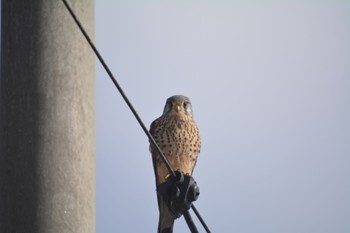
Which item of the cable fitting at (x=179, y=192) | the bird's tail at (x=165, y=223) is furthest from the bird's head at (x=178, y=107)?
the cable fitting at (x=179, y=192)

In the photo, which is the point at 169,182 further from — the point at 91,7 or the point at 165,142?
the point at 165,142

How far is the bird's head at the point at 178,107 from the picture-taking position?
20.0 ft

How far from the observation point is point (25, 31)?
348cm

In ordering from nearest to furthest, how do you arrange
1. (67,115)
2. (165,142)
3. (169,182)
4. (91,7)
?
(169,182) → (67,115) → (91,7) → (165,142)

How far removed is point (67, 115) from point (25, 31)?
44cm

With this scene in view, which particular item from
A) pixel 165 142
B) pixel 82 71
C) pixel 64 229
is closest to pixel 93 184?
pixel 64 229

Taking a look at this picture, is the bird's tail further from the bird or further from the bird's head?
the bird's head

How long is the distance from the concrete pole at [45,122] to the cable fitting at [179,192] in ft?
1.32

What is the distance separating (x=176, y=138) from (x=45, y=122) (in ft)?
8.66

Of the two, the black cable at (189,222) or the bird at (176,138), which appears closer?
the black cable at (189,222)

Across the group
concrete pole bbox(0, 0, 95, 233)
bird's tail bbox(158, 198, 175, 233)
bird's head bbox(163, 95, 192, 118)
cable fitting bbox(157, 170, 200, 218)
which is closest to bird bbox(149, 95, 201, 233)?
bird's head bbox(163, 95, 192, 118)

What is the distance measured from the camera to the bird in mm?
5855

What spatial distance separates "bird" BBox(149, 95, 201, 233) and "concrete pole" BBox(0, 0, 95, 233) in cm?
232

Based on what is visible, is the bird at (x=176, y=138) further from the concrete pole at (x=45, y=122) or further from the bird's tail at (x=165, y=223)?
the concrete pole at (x=45, y=122)
